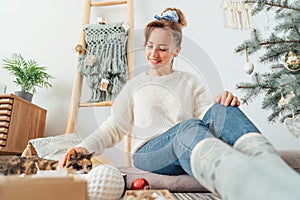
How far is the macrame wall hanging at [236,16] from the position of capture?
165 centimetres

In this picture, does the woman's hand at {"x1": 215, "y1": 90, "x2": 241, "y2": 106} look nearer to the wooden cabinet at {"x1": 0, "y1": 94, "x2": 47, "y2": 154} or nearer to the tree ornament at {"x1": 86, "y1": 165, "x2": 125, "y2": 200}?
the tree ornament at {"x1": 86, "y1": 165, "x2": 125, "y2": 200}

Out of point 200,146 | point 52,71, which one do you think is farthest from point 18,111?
point 200,146

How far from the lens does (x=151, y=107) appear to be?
0.79 metres

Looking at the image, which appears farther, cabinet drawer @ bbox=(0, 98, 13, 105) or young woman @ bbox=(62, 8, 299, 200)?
cabinet drawer @ bbox=(0, 98, 13, 105)

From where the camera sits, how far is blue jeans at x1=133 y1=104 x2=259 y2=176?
626mm

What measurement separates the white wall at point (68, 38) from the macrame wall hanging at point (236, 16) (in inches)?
1.3

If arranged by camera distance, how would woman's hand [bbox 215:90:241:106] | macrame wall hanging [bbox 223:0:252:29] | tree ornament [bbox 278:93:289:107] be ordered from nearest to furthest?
woman's hand [bbox 215:90:241:106]
tree ornament [bbox 278:93:289:107]
macrame wall hanging [bbox 223:0:252:29]

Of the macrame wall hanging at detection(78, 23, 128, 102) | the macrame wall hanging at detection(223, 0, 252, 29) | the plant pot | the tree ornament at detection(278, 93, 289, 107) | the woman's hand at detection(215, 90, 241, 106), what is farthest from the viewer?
the macrame wall hanging at detection(223, 0, 252, 29)

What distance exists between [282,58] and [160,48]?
636 mm

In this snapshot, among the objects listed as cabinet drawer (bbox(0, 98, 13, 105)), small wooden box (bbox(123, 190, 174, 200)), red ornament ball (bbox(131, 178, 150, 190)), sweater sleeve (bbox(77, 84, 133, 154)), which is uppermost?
cabinet drawer (bbox(0, 98, 13, 105))

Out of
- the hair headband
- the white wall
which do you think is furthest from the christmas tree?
the white wall

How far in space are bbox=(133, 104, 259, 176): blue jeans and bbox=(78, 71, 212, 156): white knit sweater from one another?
52mm

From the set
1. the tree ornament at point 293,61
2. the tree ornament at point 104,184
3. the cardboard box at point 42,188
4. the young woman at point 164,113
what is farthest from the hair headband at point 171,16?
the cardboard box at point 42,188

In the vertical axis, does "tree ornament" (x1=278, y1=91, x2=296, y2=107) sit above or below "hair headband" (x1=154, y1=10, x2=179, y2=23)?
below
